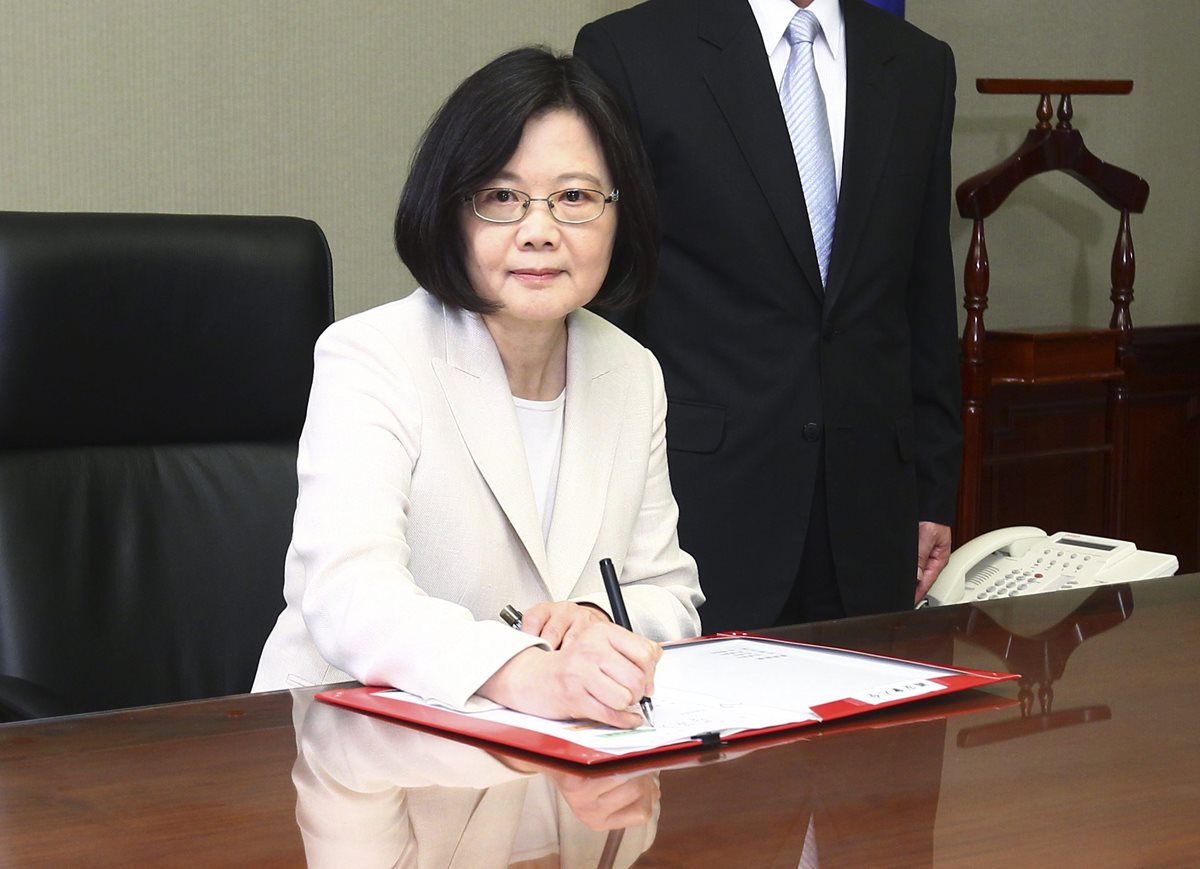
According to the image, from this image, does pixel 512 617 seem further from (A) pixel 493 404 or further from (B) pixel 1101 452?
(B) pixel 1101 452

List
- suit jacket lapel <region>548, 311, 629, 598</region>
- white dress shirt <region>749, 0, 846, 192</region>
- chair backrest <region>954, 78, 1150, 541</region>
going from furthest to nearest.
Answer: chair backrest <region>954, 78, 1150, 541</region>
white dress shirt <region>749, 0, 846, 192</region>
suit jacket lapel <region>548, 311, 629, 598</region>

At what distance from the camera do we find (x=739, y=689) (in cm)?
126

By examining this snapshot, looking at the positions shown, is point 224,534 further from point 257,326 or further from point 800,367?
point 800,367

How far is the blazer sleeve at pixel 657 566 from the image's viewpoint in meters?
1.65

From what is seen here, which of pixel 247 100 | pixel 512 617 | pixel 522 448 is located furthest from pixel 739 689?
pixel 247 100

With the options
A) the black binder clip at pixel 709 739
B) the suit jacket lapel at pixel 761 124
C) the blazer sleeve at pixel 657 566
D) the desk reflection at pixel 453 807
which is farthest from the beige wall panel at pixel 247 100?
the black binder clip at pixel 709 739

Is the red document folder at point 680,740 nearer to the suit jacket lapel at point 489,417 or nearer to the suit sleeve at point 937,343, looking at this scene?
the suit jacket lapel at point 489,417

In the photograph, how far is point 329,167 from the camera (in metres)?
3.11

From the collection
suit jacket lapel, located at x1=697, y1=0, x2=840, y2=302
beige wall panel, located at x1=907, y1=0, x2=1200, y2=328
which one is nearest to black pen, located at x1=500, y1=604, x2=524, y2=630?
suit jacket lapel, located at x1=697, y1=0, x2=840, y2=302

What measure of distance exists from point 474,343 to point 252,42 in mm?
1513

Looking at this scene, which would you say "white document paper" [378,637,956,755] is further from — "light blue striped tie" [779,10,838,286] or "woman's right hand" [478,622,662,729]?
"light blue striped tie" [779,10,838,286]

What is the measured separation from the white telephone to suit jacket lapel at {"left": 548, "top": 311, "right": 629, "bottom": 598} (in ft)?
2.40

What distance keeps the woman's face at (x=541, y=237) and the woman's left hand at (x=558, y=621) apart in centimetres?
39

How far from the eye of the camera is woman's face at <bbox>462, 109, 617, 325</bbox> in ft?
5.47
